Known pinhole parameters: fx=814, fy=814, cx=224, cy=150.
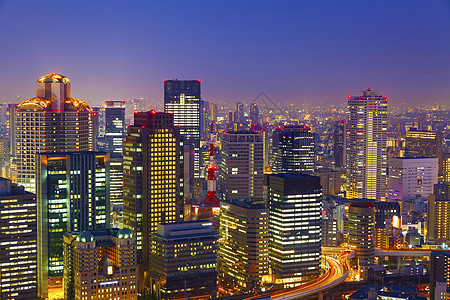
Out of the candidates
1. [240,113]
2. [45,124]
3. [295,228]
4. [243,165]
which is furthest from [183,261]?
[240,113]

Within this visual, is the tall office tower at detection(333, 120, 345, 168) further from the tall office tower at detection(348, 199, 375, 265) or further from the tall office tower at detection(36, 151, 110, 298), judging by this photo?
the tall office tower at detection(36, 151, 110, 298)

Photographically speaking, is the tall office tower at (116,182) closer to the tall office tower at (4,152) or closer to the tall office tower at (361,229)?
the tall office tower at (4,152)

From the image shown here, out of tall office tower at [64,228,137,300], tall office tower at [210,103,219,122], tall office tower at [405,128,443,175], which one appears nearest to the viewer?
tall office tower at [64,228,137,300]

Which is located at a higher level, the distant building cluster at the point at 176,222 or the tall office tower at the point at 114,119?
the tall office tower at the point at 114,119

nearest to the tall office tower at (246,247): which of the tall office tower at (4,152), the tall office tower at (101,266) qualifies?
the tall office tower at (101,266)

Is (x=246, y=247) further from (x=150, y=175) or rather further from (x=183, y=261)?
(x=150, y=175)

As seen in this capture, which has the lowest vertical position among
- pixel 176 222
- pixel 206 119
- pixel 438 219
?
pixel 438 219

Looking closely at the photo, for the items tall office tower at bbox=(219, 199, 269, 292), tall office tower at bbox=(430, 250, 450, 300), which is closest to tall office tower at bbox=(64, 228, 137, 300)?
tall office tower at bbox=(219, 199, 269, 292)
